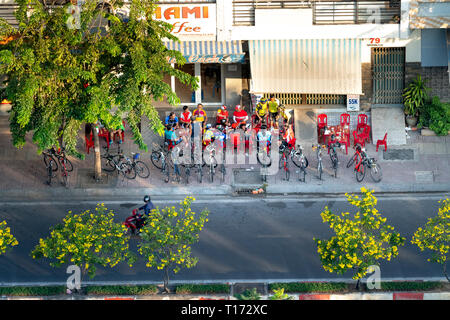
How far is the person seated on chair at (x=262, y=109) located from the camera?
108 feet

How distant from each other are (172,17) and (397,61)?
366 inches

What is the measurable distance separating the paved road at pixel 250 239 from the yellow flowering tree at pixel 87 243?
6.09 feet

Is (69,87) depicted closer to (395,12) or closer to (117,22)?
(117,22)

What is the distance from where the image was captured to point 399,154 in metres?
32.0

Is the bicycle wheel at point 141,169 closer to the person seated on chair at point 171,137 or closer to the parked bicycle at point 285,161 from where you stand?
the person seated on chair at point 171,137

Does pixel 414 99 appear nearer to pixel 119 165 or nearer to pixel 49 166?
pixel 119 165

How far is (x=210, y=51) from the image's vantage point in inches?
1291

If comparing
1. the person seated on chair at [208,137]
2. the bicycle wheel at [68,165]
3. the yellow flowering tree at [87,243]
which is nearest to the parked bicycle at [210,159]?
the person seated on chair at [208,137]

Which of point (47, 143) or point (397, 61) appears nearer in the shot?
point (47, 143)

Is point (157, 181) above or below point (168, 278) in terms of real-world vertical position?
above

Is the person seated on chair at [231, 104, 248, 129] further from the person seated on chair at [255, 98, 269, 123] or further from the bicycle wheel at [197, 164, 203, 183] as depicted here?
the bicycle wheel at [197, 164, 203, 183]

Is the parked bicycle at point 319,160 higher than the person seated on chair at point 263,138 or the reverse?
the reverse

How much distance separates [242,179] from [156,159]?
10.9ft
